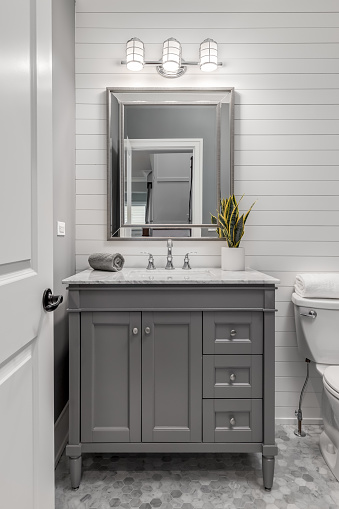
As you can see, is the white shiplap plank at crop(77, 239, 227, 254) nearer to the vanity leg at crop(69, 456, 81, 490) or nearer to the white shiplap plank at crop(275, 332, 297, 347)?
the white shiplap plank at crop(275, 332, 297, 347)

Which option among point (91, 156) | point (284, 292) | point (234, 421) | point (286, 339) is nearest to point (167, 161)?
point (91, 156)

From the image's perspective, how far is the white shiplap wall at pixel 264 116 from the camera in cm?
203

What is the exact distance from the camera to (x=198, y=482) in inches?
→ 62.4

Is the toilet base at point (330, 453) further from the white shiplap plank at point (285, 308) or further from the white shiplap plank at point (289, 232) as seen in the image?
the white shiplap plank at point (289, 232)

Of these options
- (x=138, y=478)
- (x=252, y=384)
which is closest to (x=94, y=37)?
(x=252, y=384)

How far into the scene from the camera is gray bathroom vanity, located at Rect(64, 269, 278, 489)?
152cm

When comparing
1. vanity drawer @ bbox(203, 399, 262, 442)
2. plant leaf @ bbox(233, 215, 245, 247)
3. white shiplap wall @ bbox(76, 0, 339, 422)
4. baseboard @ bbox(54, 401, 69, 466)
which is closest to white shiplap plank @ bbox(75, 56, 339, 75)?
white shiplap wall @ bbox(76, 0, 339, 422)

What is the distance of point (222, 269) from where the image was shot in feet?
6.40

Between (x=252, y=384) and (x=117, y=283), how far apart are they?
74cm

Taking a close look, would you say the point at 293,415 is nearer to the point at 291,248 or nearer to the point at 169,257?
the point at 291,248

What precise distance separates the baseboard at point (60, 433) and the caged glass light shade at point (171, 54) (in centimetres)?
198

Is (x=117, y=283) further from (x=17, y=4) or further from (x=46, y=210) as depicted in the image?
(x=17, y=4)

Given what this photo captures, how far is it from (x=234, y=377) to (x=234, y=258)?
0.65m

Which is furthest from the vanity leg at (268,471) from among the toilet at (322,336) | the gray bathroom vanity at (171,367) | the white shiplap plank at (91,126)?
the white shiplap plank at (91,126)
